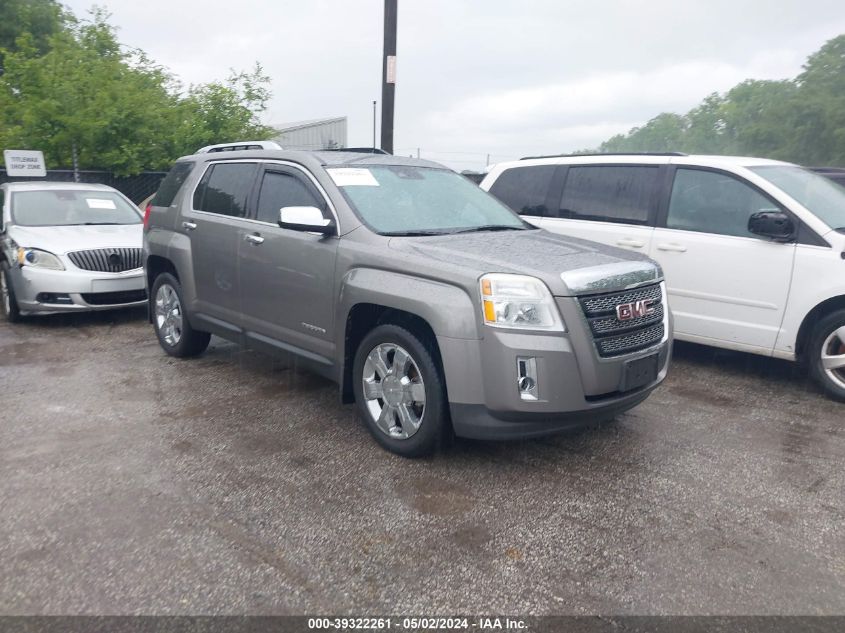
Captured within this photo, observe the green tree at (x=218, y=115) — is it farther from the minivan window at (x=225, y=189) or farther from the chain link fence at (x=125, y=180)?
the minivan window at (x=225, y=189)

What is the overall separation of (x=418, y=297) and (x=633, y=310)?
1.20 meters

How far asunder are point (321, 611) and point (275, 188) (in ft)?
10.8

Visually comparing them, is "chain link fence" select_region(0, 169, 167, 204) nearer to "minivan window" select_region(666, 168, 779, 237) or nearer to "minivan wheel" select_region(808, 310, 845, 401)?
"minivan window" select_region(666, 168, 779, 237)

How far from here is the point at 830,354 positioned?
5.34 meters

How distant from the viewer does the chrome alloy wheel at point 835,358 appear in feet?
17.2

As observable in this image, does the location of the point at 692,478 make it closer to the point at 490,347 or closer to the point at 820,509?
the point at 820,509

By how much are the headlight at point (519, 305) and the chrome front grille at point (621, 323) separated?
0.19 m

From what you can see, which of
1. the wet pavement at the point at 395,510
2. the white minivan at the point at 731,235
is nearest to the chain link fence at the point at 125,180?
the wet pavement at the point at 395,510

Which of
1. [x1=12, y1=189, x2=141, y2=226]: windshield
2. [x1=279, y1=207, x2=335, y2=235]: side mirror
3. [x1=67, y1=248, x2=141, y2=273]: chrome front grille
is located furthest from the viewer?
[x1=12, y1=189, x2=141, y2=226]: windshield

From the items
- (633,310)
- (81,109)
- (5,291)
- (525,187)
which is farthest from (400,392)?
(81,109)

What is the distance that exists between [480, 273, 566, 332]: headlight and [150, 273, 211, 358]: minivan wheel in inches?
131

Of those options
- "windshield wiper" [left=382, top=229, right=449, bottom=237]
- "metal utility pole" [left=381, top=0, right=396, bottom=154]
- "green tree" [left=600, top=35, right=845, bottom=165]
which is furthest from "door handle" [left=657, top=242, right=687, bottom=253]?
"green tree" [left=600, top=35, right=845, bottom=165]

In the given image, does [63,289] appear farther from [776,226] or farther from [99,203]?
[776,226]

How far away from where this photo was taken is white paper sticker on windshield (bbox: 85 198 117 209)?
894 centimetres
